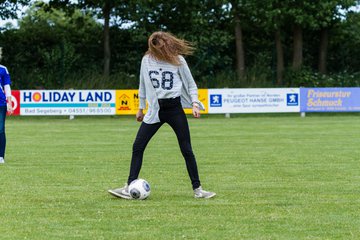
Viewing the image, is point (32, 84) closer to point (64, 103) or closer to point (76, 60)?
point (76, 60)

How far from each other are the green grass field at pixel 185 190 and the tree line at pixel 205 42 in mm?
21143

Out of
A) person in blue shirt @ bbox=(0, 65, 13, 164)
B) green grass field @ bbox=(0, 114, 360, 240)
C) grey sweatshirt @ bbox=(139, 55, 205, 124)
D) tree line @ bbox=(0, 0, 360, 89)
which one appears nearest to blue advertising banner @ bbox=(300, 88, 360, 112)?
tree line @ bbox=(0, 0, 360, 89)

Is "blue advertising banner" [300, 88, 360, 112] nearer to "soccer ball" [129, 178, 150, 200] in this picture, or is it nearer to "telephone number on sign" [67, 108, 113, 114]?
"telephone number on sign" [67, 108, 113, 114]

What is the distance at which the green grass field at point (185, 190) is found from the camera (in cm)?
756

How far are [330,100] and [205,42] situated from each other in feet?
33.8

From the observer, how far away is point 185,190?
10422 millimetres

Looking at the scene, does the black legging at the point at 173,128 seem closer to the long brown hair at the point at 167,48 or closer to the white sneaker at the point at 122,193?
the white sneaker at the point at 122,193

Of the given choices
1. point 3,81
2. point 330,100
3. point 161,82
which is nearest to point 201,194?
point 161,82

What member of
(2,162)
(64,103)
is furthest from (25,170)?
(64,103)

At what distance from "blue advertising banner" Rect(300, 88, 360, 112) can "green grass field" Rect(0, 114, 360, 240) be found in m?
13.8

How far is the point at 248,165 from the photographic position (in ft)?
45.1

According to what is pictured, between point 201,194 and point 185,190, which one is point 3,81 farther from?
point 201,194

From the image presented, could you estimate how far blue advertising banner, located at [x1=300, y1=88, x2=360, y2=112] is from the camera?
113ft

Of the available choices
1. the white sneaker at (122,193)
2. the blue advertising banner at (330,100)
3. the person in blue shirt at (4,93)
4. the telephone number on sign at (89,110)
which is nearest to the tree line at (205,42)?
the telephone number on sign at (89,110)
